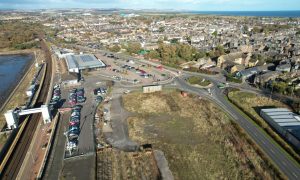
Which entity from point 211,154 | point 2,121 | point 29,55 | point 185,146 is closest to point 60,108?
point 2,121

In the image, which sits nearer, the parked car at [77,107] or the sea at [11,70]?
the parked car at [77,107]

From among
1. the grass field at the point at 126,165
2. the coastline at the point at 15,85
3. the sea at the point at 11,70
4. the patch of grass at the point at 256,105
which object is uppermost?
the patch of grass at the point at 256,105

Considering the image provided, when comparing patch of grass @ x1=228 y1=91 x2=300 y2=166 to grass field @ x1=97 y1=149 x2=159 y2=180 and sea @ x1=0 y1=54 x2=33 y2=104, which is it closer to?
grass field @ x1=97 y1=149 x2=159 y2=180

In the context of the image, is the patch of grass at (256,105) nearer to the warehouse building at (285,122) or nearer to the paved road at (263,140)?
the warehouse building at (285,122)

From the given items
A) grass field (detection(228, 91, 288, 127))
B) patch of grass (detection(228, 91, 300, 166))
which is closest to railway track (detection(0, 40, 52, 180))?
patch of grass (detection(228, 91, 300, 166))

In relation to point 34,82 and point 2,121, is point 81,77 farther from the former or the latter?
point 2,121

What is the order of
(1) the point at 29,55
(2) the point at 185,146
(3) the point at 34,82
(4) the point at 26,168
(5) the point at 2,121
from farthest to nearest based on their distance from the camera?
1. (1) the point at 29,55
2. (3) the point at 34,82
3. (5) the point at 2,121
4. (2) the point at 185,146
5. (4) the point at 26,168

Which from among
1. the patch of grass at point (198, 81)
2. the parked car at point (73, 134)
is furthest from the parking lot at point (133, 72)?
the parked car at point (73, 134)
